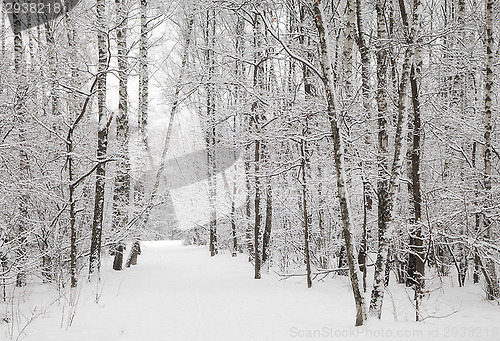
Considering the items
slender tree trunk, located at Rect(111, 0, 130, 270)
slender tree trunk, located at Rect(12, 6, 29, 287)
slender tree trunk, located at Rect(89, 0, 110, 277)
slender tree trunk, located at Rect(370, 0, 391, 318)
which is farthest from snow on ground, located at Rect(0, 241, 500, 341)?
→ slender tree trunk, located at Rect(111, 0, 130, 270)

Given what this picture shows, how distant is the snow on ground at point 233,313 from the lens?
557 centimetres

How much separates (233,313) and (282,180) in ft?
26.0

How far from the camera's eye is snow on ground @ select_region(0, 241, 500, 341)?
5570 mm

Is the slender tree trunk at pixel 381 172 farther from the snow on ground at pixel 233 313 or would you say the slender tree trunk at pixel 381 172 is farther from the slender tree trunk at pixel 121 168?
the slender tree trunk at pixel 121 168

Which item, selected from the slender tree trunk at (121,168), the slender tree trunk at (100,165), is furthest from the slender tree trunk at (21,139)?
the slender tree trunk at (121,168)

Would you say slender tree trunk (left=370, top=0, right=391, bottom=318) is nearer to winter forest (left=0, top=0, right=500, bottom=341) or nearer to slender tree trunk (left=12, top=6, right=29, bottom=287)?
winter forest (left=0, top=0, right=500, bottom=341)

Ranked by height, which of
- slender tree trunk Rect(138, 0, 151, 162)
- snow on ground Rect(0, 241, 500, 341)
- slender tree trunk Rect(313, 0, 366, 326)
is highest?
slender tree trunk Rect(138, 0, 151, 162)

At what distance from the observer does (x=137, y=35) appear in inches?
470

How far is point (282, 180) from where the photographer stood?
1462 centimetres

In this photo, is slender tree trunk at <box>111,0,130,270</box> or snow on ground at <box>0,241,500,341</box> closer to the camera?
snow on ground at <box>0,241,500,341</box>

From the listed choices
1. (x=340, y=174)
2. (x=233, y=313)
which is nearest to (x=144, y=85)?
(x=233, y=313)

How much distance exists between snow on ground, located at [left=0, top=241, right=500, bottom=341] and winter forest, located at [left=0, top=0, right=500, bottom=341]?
6 cm

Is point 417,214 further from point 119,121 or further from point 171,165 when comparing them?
point 171,165

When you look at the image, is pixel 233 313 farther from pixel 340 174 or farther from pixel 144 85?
pixel 144 85
